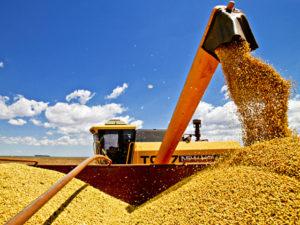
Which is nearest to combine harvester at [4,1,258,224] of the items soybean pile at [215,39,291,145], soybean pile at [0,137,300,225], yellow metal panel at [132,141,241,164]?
soybean pile at [215,39,291,145]

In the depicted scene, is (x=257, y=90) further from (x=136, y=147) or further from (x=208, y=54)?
(x=136, y=147)

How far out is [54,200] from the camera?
11.6 ft

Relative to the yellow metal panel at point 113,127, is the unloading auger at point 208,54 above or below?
above

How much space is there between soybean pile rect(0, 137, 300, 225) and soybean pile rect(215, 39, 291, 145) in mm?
258

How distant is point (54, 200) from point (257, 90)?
2418 millimetres

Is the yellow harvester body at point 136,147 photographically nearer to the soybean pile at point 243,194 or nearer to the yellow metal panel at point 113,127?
the yellow metal panel at point 113,127

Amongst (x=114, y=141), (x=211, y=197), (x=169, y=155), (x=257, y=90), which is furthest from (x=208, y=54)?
(x=114, y=141)

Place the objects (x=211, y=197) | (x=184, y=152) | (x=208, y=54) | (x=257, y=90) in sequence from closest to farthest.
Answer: (x=211, y=197)
(x=257, y=90)
(x=208, y=54)
(x=184, y=152)

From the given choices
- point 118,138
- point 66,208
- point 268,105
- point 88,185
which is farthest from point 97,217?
point 118,138

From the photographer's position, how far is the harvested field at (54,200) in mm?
3150

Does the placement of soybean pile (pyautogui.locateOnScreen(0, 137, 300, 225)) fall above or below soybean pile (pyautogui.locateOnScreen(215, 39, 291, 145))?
below

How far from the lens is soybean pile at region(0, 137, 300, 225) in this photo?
2752mm

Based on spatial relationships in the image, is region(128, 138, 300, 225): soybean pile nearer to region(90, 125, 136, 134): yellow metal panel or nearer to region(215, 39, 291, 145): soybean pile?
region(215, 39, 291, 145): soybean pile

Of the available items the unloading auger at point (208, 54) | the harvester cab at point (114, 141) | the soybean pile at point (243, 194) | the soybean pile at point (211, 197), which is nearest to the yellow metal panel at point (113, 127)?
the harvester cab at point (114, 141)
